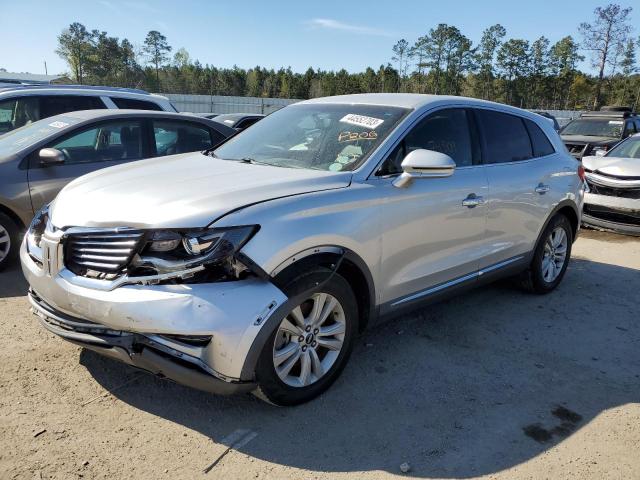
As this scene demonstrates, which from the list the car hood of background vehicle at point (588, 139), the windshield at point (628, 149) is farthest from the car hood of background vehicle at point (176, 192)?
the car hood of background vehicle at point (588, 139)

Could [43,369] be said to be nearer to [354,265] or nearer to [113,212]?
[113,212]

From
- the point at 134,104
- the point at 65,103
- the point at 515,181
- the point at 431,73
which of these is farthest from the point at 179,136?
the point at 431,73

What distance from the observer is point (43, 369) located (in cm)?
333

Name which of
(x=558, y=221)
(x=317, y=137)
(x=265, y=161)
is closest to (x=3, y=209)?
(x=265, y=161)

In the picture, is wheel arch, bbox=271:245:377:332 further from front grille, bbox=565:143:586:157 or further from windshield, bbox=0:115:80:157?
front grille, bbox=565:143:586:157

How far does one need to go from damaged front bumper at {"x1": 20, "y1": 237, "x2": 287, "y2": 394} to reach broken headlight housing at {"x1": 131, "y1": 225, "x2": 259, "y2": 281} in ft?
0.24

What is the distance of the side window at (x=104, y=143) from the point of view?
5.48m

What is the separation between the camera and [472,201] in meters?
4.01

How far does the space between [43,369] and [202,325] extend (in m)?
1.50

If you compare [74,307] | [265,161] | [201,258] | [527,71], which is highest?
[527,71]

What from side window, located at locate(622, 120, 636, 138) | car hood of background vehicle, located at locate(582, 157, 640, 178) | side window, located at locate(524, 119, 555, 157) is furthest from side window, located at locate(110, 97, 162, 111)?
side window, located at locate(622, 120, 636, 138)

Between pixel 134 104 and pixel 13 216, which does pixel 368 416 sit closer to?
pixel 13 216

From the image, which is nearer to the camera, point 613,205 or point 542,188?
point 542,188

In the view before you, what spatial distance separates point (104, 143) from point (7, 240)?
4.55ft
